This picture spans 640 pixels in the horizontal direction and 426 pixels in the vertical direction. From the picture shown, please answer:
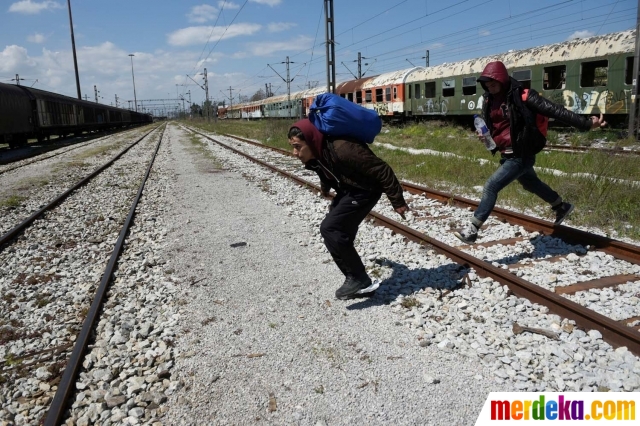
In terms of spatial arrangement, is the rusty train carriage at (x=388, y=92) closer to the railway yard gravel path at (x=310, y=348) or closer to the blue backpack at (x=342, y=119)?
the railway yard gravel path at (x=310, y=348)

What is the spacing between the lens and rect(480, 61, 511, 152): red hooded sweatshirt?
13.6 feet

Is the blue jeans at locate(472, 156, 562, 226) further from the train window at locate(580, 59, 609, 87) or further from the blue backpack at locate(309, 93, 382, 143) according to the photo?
the train window at locate(580, 59, 609, 87)

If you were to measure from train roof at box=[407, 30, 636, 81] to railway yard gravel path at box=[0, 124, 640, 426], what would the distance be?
41.4 feet

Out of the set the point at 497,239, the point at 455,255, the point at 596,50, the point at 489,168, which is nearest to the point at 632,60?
the point at 596,50

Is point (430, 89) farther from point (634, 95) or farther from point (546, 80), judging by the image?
point (634, 95)

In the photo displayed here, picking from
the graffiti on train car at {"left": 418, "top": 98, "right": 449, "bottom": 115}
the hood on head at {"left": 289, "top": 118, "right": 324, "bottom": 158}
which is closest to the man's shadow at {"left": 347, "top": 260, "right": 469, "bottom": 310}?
the hood on head at {"left": 289, "top": 118, "right": 324, "bottom": 158}

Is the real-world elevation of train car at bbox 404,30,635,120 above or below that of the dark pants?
above

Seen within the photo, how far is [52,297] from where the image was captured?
14.9 feet

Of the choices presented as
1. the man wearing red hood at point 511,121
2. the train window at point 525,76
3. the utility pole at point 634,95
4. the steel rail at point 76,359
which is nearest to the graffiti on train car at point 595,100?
the utility pole at point 634,95

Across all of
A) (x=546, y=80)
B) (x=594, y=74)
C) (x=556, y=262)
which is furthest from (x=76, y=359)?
(x=546, y=80)

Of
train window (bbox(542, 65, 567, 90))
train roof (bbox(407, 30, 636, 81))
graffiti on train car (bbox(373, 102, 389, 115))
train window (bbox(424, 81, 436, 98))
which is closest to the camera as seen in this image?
train roof (bbox(407, 30, 636, 81))

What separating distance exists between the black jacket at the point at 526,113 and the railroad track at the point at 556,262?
3.59 feet

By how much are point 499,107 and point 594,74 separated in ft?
44.5

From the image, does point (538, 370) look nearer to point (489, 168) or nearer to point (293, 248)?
point (293, 248)
